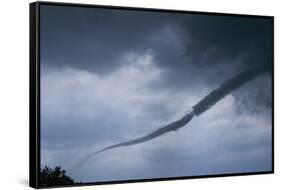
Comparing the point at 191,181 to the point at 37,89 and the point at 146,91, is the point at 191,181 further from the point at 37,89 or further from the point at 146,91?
the point at 37,89

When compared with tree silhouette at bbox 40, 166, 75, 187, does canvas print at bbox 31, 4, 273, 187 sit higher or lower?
higher

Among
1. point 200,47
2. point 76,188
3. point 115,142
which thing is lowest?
point 76,188

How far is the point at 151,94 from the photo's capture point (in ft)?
25.5

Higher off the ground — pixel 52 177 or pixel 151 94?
pixel 151 94

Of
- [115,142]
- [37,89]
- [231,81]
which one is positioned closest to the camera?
[37,89]

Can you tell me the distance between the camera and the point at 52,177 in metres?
7.26

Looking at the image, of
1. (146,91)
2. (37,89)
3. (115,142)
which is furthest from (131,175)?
(37,89)

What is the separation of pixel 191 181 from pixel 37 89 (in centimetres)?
209

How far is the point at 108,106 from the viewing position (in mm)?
7535

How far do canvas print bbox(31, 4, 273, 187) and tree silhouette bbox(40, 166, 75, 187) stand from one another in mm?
10

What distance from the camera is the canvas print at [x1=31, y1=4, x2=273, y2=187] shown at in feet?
23.9

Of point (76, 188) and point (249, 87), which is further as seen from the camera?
point (249, 87)

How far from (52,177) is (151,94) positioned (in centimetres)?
142

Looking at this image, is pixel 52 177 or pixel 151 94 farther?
pixel 151 94
